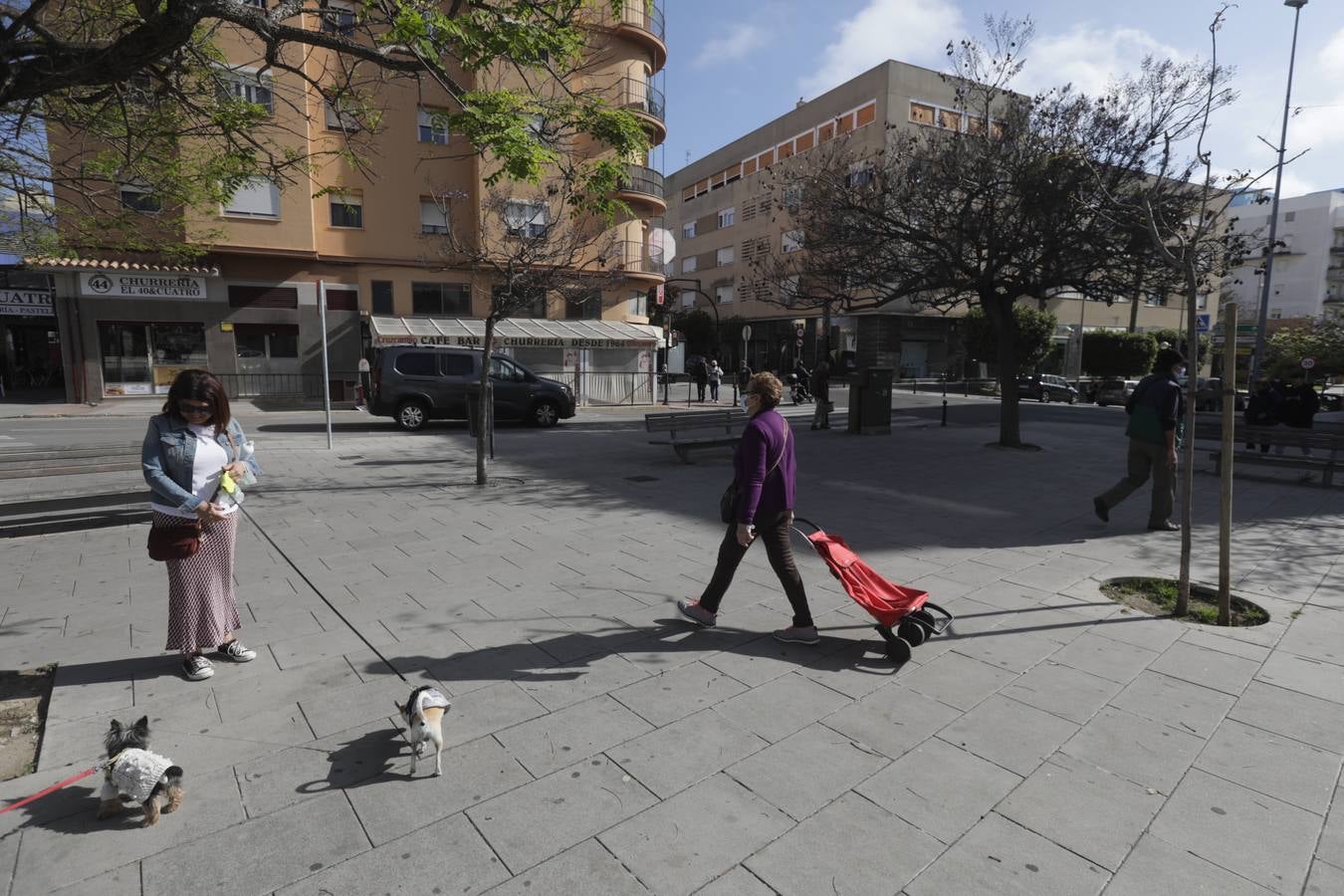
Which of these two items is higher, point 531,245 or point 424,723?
point 531,245

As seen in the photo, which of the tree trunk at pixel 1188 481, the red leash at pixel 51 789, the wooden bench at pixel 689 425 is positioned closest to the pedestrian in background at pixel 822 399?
the wooden bench at pixel 689 425

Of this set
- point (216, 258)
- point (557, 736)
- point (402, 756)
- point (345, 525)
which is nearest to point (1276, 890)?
point (557, 736)

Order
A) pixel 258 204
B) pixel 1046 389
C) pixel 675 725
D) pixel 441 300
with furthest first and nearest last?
pixel 1046 389
pixel 441 300
pixel 258 204
pixel 675 725

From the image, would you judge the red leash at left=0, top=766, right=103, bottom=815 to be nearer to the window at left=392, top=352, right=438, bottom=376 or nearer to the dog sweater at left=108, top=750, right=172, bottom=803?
the dog sweater at left=108, top=750, right=172, bottom=803

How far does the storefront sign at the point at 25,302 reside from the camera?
2689 cm

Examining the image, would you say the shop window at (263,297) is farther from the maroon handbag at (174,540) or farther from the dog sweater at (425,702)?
the dog sweater at (425,702)

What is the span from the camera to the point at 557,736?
3316 millimetres

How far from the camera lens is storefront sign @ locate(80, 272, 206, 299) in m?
21.9

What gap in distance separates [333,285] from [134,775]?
84.8 ft

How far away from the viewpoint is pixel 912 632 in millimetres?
4199

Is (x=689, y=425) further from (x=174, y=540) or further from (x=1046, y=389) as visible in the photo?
(x=1046, y=389)

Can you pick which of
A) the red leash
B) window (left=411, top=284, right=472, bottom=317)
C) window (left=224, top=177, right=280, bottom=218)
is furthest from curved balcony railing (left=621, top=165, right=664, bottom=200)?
the red leash

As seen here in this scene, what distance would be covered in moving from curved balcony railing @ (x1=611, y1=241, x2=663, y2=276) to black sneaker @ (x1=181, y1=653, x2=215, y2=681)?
81.3ft

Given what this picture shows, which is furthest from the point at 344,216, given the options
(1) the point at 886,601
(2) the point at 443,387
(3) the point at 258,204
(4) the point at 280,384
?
(1) the point at 886,601
